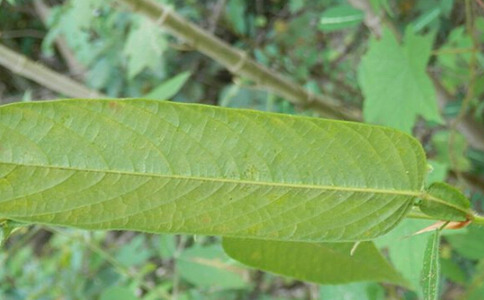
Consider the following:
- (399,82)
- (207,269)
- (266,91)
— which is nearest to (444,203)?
(399,82)

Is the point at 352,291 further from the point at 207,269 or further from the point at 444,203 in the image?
the point at 207,269

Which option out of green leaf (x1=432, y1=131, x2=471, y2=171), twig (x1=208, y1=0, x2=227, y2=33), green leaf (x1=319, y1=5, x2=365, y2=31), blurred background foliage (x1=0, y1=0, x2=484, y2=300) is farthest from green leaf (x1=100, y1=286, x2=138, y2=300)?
twig (x1=208, y1=0, x2=227, y2=33)

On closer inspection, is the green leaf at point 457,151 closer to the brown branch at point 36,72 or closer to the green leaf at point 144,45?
the green leaf at point 144,45

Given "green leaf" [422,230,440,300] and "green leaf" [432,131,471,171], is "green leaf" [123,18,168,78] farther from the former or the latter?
"green leaf" [422,230,440,300]

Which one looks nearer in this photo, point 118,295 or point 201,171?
point 201,171

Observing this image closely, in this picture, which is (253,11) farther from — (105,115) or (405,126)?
(105,115)

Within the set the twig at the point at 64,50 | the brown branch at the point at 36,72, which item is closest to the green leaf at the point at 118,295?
the brown branch at the point at 36,72
